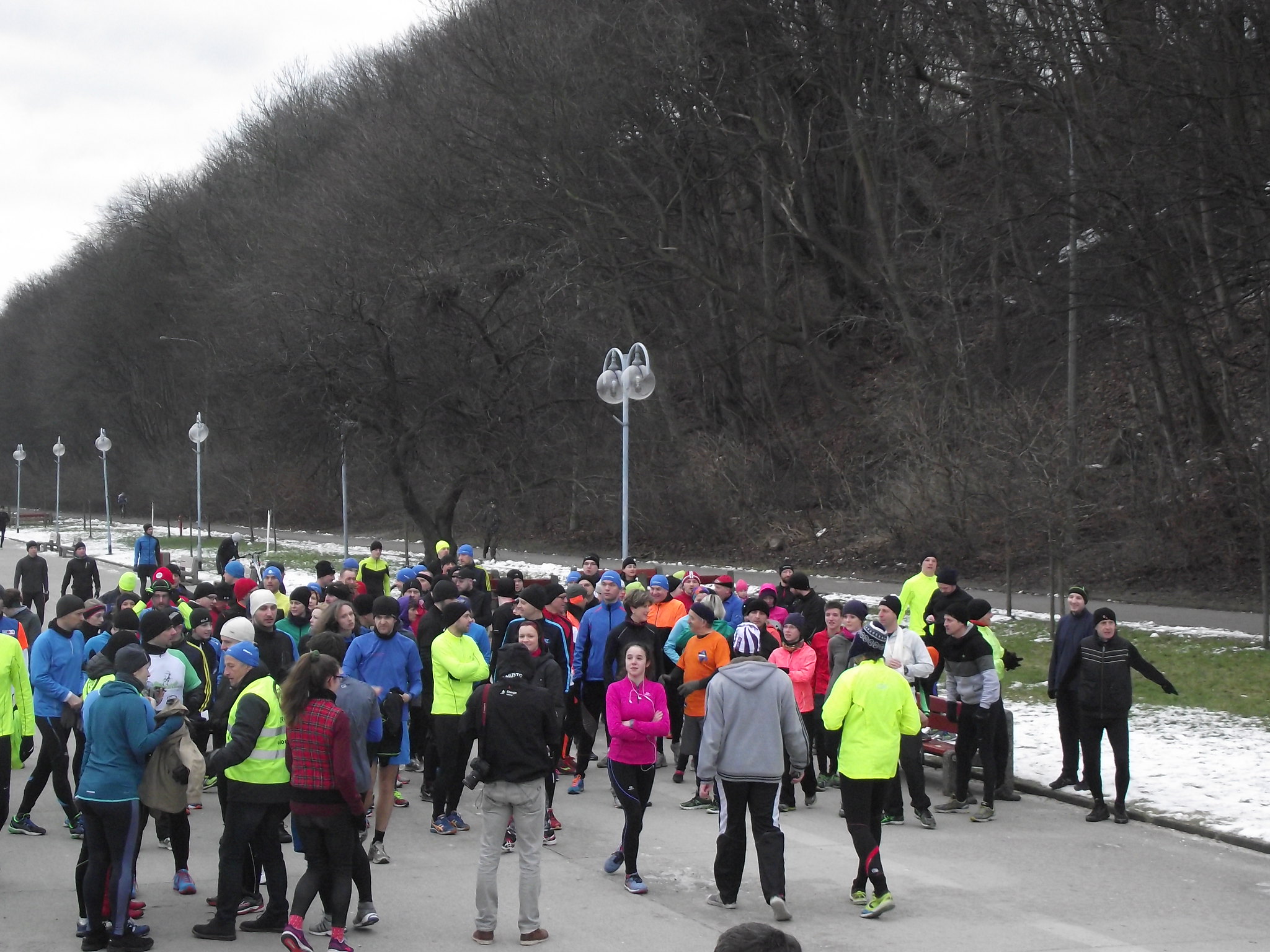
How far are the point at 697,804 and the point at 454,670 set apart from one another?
9.18 feet

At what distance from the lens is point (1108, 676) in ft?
36.8

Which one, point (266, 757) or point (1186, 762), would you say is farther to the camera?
point (1186, 762)

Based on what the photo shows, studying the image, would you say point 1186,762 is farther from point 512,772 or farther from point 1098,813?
point 512,772

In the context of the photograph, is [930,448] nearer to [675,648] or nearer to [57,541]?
[675,648]

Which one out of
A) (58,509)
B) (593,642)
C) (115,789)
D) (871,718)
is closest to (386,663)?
(115,789)

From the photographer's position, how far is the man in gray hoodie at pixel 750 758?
817 cm

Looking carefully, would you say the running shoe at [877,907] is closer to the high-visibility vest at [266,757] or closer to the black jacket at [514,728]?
the black jacket at [514,728]

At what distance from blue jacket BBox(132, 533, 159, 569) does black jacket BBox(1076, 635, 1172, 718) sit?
2038 centimetres

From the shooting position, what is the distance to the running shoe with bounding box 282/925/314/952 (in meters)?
7.29

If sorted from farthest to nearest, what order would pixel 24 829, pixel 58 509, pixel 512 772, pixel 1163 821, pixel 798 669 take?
1. pixel 58 509
2. pixel 798 669
3. pixel 1163 821
4. pixel 24 829
5. pixel 512 772

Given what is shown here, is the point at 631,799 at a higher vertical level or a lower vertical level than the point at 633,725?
lower

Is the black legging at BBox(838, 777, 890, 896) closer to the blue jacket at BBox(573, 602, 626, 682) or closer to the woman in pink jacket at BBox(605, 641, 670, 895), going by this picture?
the woman in pink jacket at BBox(605, 641, 670, 895)

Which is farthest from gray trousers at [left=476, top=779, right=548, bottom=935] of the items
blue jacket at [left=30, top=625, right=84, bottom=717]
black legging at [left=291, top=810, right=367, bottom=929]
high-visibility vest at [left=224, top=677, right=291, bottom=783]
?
blue jacket at [left=30, top=625, right=84, bottom=717]

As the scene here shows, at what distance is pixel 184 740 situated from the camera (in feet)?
25.1
